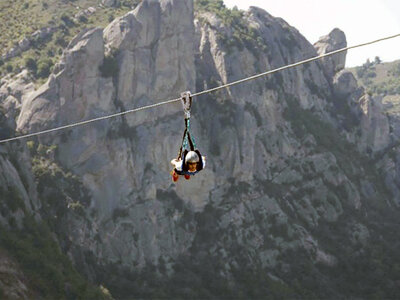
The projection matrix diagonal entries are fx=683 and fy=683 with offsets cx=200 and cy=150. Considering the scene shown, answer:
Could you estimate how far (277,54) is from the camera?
137m

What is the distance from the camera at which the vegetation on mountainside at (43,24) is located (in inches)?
4434

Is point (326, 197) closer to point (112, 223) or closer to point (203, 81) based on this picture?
point (203, 81)

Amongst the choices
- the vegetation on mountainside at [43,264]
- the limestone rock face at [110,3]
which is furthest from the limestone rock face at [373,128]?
the vegetation on mountainside at [43,264]

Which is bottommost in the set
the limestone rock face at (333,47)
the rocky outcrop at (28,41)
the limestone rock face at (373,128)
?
the limestone rock face at (373,128)

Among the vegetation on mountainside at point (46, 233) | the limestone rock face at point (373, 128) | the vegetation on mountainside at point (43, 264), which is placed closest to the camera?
the vegetation on mountainside at point (43, 264)

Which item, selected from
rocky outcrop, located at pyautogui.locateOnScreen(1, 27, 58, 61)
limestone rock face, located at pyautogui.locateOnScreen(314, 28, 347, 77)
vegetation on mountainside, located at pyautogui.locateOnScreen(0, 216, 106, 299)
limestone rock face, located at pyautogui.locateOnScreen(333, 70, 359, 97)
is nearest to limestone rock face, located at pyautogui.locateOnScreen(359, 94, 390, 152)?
limestone rock face, located at pyautogui.locateOnScreen(333, 70, 359, 97)

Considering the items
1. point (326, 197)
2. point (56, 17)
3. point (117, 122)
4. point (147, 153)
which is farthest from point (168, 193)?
point (56, 17)

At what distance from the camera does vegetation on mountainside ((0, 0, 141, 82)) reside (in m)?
113

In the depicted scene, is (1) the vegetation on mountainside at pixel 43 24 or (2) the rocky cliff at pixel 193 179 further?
(1) the vegetation on mountainside at pixel 43 24

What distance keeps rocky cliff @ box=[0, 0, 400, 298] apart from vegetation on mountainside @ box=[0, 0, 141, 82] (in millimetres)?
4644

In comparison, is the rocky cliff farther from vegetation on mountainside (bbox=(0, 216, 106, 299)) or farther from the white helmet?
the white helmet

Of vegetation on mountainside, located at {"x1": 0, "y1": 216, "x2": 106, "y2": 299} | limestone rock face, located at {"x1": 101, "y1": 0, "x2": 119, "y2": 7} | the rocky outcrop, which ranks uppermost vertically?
limestone rock face, located at {"x1": 101, "y1": 0, "x2": 119, "y2": 7}

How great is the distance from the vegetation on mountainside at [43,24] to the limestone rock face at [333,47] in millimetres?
45025

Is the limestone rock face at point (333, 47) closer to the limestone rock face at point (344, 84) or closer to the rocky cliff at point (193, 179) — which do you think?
the limestone rock face at point (344, 84)
